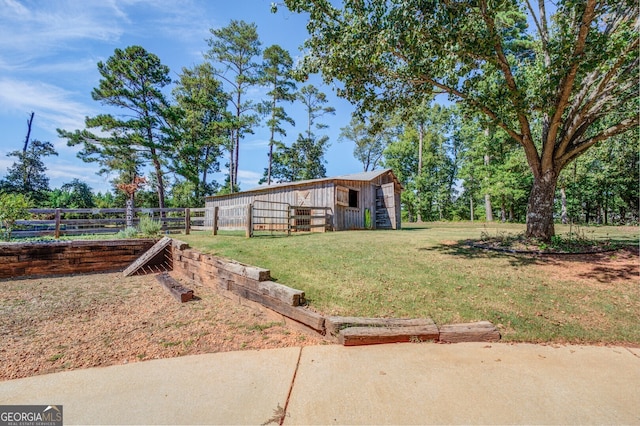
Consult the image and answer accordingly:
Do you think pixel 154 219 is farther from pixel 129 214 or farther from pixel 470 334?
pixel 470 334

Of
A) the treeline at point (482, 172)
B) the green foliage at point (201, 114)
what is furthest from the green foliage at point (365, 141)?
the green foliage at point (201, 114)

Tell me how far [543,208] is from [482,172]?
56.9 feet

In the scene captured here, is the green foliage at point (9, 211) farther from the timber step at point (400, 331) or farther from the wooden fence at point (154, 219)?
the timber step at point (400, 331)

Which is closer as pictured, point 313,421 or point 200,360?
point 313,421

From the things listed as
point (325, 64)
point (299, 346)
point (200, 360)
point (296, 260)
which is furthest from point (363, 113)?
point (200, 360)

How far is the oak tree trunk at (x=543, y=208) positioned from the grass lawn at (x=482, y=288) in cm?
115

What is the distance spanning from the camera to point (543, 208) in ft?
22.1

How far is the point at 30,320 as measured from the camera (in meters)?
4.02

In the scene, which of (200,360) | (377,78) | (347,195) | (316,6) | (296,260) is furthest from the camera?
(347,195)

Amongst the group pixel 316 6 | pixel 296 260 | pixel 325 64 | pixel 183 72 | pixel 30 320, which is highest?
pixel 183 72

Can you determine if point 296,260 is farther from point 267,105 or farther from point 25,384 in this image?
point 267,105

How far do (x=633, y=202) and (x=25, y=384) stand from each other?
1532 inches

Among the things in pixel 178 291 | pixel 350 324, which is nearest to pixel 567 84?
pixel 350 324

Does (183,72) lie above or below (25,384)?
above
